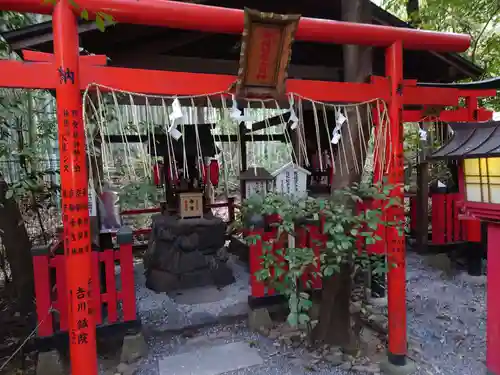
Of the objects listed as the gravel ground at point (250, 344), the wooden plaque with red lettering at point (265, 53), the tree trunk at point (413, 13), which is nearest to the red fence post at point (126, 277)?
the gravel ground at point (250, 344)

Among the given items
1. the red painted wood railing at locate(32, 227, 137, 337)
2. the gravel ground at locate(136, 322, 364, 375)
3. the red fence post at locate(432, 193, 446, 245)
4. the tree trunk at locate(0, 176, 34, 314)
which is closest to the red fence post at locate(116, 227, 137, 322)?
the red painted wood railing at locate(32, 227, 137, 337)

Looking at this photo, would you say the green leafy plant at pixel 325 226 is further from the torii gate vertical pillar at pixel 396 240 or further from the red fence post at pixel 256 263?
the red fence post at pixel 256 263

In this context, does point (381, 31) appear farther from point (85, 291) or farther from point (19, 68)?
point (85, 291)

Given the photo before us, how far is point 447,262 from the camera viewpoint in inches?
261

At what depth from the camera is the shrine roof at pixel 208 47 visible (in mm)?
3947

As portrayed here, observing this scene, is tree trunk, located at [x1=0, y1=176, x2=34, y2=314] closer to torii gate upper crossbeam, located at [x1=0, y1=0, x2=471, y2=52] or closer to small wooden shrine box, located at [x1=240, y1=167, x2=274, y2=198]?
torii gate upper crossbeam, located at [x1=0, y1=0, x2=471, y2=52]

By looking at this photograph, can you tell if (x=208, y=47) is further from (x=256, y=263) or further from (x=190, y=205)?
(x=256, y=263)

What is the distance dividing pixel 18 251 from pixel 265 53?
4031mm

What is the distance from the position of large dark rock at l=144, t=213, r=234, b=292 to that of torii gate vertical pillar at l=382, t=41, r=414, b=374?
3074 mm

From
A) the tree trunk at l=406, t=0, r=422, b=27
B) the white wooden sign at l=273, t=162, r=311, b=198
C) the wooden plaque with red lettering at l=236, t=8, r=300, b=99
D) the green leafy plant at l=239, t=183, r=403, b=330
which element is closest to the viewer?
the wooden plaque with red lettering at l=236, t=8, r=300, b=99

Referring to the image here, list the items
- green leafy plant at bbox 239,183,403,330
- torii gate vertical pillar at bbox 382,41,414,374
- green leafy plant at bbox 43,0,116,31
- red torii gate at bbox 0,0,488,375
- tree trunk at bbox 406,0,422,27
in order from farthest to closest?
tree trunk at bbox 406,0,422,27
torii gate vertical pillar at bbox 382,41,414,374
green leafy plant at bbox 239,183,403,330
red torii gate at bbox 0,0,488,375
green leafy plant at bbox 43,0,116,31

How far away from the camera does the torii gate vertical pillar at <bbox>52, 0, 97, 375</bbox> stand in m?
2.48

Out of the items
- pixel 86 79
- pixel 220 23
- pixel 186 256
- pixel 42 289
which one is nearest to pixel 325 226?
pixel 220 23

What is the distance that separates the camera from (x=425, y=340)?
4.16 meters
